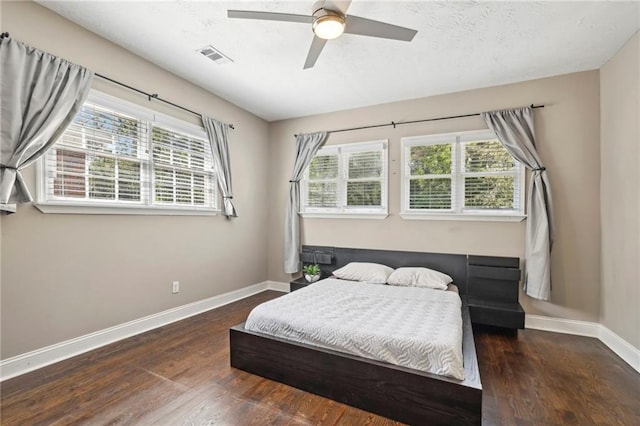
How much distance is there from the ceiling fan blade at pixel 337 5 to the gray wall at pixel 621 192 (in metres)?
2.67

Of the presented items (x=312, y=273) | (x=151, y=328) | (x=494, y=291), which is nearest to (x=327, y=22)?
(x=312, y=273)

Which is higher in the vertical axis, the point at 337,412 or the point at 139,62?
the point at 139,62

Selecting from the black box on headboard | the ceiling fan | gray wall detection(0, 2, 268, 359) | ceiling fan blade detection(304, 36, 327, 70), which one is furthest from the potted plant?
the ceiling fan

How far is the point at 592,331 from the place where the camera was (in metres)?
3.17

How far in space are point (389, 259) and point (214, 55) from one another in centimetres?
325

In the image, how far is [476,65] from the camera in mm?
3156

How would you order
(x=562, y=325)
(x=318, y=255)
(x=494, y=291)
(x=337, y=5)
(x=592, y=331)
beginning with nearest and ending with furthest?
(x=337, y=5), (x=592, y=331), (x=562, y=325), (x=494, y=291), (x=318, y=255)

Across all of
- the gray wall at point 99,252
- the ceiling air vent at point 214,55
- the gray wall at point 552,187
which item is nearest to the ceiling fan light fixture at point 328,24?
the ceiling air vent at point 214,55

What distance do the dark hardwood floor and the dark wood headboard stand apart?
1.00 meters

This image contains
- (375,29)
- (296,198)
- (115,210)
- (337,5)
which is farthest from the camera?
(296,198)

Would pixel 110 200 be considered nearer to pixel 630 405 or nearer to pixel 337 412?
pixel 337 412

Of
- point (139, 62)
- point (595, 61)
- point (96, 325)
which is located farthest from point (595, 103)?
point (96, 325)

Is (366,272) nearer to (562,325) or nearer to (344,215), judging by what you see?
(344,215)

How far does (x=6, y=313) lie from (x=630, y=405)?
4.48 m
